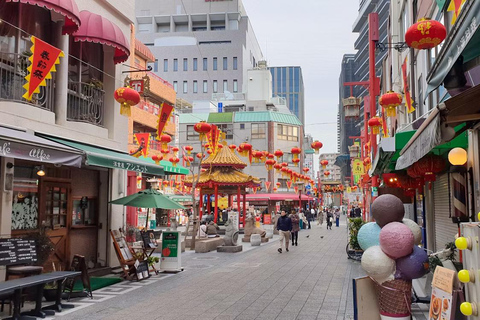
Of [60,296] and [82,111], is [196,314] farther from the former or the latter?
[82,111]

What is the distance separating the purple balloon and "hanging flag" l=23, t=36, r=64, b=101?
7.65 metres

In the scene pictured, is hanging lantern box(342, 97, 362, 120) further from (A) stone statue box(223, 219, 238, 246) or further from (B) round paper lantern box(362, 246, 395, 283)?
(B) round paper lantern box(362, 246, 395, 283)

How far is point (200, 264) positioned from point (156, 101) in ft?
85.6

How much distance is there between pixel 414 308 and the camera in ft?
30.8

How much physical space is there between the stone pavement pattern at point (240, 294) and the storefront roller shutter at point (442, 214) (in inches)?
104

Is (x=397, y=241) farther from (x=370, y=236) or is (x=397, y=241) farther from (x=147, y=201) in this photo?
(x=147, y=201)

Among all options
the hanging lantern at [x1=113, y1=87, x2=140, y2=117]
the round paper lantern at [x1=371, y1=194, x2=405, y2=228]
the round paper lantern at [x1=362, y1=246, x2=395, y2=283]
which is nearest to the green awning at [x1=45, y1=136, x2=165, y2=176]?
the hanging lantern at [x1=113, y1=87, x2=140, y2=117]

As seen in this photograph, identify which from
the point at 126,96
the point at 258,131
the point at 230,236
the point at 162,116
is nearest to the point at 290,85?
the point at 258,131

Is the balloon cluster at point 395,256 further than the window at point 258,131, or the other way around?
the window at point 258,131

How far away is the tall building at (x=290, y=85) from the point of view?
196 m

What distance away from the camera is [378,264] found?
570 cm

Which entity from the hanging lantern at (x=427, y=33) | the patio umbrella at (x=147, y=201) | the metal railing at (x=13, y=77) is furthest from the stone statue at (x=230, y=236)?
the hanging lantern at (x=427, y=33)

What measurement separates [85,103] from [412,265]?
34.9ft

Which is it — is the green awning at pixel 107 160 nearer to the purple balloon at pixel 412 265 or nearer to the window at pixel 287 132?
the purple balloon at pixel 412 265
